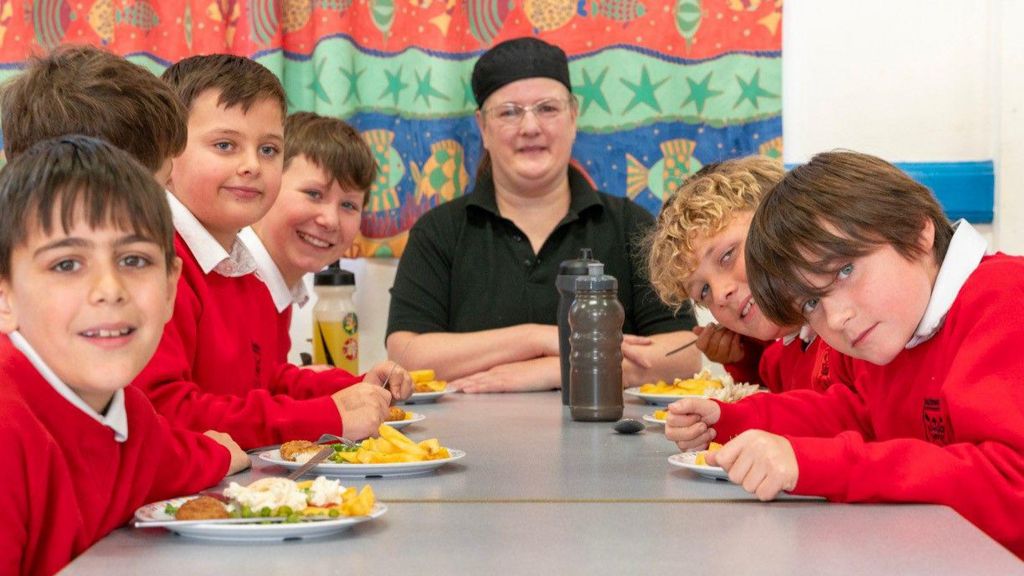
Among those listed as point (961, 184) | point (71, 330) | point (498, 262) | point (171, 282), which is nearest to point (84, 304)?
point (71, 330)

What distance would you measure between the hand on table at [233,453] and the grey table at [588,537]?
3 cm

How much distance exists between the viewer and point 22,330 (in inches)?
54.1

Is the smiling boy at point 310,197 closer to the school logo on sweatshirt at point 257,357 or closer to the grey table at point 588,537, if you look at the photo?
the school logo on sweatshirt at point 257,357

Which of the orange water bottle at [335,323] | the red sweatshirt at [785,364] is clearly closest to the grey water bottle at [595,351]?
the red sweatshirt at [785,364]

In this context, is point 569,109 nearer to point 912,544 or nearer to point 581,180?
point 581,180

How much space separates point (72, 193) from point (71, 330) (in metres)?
0.15

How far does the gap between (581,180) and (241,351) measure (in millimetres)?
1491

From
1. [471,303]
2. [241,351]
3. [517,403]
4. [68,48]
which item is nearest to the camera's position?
[68,48]

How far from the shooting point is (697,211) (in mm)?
2436

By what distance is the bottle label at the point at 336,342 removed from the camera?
3.56 metres

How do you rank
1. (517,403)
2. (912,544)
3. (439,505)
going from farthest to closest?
(517,403), (439,505), (912,544)

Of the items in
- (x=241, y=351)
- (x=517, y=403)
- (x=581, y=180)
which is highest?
(x=581, y=180)

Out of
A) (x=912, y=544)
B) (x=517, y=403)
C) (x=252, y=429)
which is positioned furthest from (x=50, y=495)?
(x=517, y=403)

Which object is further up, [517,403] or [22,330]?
[22,330]
